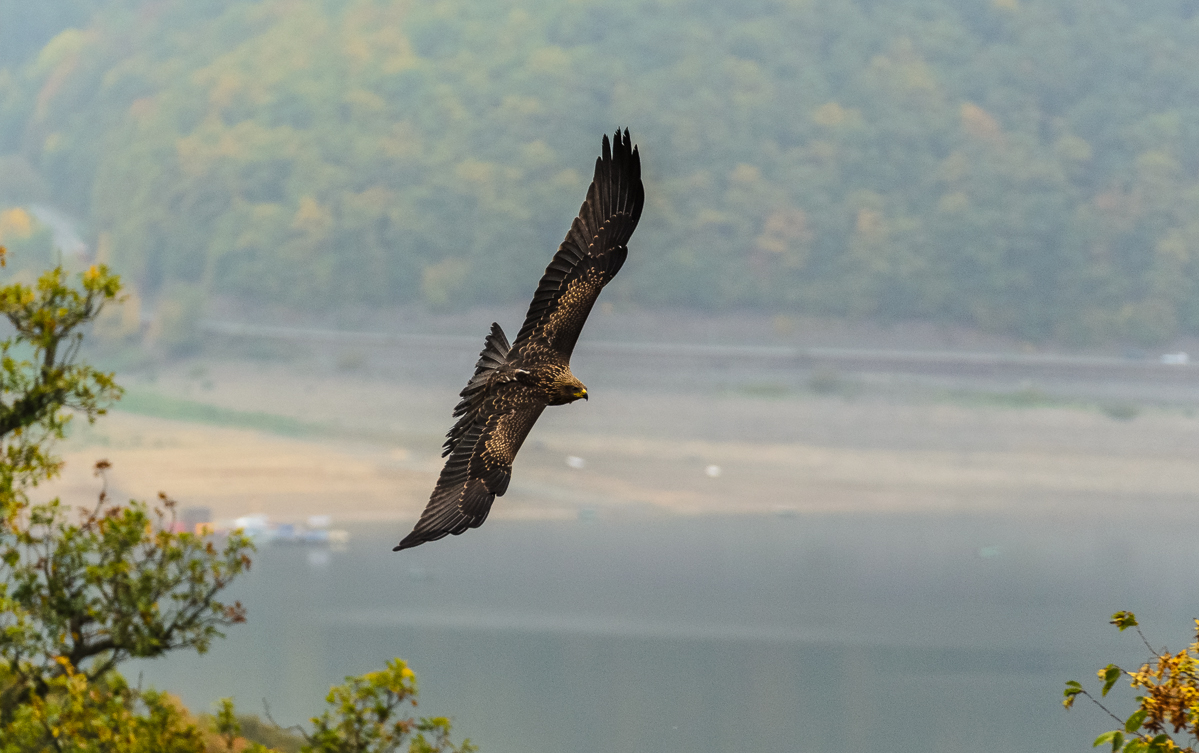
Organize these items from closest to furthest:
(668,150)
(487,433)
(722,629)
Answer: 1. (487,433)
2. (722,629)
3. (668,150)

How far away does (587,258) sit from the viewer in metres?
7.21

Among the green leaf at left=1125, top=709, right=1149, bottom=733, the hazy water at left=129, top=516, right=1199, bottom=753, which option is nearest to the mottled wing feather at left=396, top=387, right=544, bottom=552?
the green leaf at left=1125, top=709, right=1149, bottom=733

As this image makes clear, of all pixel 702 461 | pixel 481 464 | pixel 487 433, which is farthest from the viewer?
pixel 702 461

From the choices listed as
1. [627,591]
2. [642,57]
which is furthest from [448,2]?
[627,591]

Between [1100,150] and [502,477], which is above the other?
[1100,150]

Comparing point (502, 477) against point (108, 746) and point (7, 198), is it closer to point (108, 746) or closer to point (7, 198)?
point (108, 746)

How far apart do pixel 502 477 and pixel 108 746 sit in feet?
15.3

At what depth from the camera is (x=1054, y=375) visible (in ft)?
357

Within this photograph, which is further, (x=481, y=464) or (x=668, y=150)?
(x=668, y=150)

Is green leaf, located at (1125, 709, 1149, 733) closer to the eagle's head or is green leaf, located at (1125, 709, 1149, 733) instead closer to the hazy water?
the eagle's head

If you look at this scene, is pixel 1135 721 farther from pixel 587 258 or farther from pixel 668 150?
pixel 668 150

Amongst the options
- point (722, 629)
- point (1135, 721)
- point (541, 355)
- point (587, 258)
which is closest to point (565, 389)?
point (541, 355)

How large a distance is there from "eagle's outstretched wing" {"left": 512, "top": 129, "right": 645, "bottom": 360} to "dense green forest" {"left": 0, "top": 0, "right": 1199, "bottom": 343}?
10587 cm

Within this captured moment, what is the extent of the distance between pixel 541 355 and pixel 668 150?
118409mm
